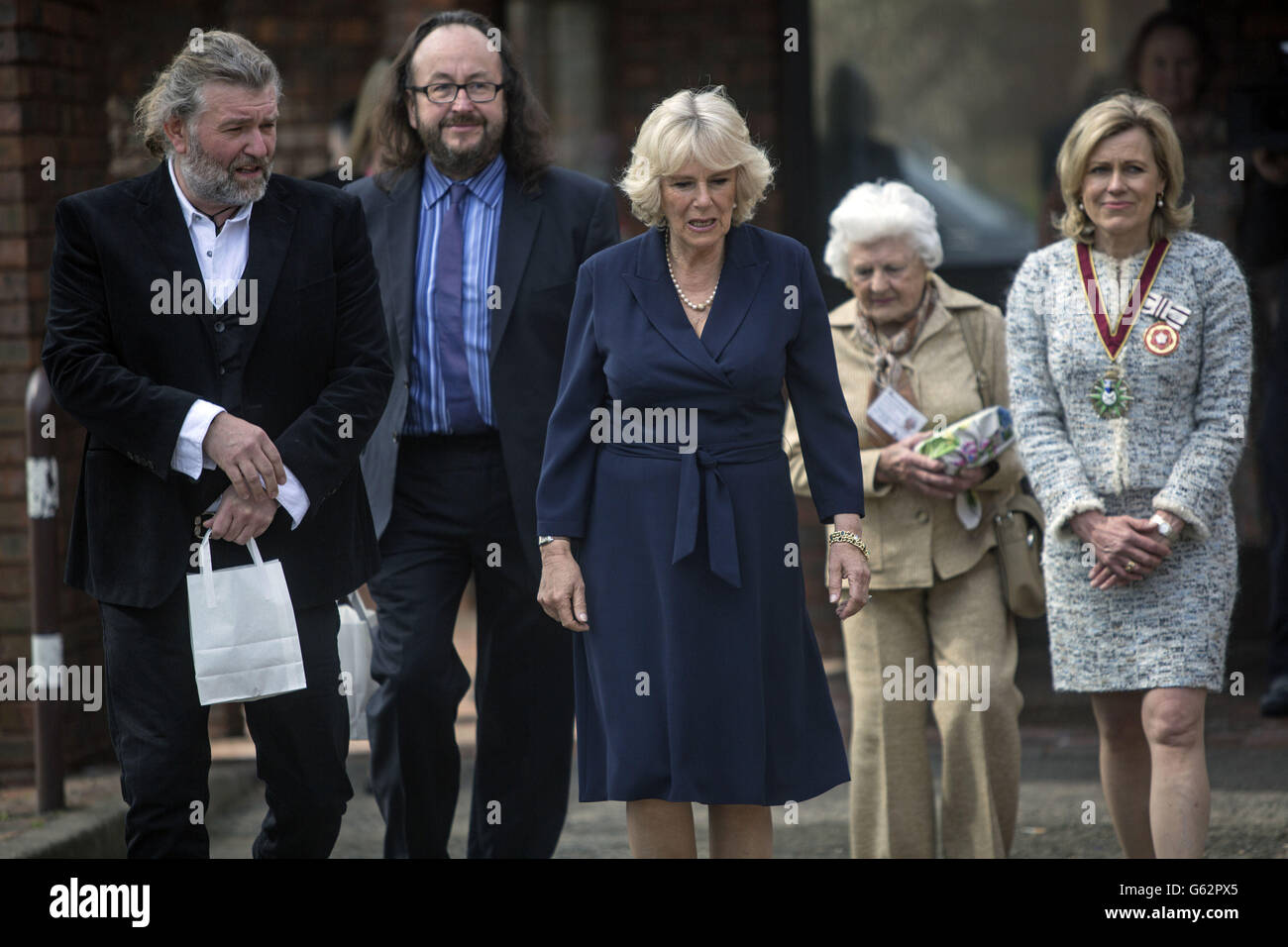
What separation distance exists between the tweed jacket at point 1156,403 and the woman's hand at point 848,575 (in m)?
0.72

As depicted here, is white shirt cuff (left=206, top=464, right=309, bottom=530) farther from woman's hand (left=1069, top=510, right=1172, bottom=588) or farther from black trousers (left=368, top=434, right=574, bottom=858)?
woman's hand (left=1069, top=510, right=1172, bottom=588)

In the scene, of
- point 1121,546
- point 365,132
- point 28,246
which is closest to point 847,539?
point 1121,546

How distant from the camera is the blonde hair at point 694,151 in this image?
4.03 m

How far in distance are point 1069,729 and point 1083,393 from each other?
2748 mm

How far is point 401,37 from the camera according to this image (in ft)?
23.9

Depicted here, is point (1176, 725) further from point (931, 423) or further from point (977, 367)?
point (977, 367)

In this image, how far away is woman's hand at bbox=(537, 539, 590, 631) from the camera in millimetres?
4082

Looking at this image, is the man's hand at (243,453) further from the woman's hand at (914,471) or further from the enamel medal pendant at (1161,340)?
the enamel medal pendant at (1161,340)

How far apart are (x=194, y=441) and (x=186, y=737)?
0.66 meters

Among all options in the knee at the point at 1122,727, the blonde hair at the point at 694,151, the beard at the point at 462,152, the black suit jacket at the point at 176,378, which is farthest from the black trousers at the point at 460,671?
the knee at the point at 1122,727

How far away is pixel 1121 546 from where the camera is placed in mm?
4461

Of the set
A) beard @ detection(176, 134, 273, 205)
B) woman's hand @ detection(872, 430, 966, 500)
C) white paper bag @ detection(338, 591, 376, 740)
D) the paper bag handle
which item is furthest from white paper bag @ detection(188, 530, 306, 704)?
woman's hand @ detection(872, 430, 966, 500)

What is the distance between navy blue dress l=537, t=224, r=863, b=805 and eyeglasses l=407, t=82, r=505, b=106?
816 mm
